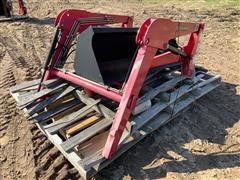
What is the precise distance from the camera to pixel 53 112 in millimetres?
3855

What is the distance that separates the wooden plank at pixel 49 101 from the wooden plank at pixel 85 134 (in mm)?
750

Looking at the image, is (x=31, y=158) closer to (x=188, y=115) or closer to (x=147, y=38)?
(x=147, y=38)

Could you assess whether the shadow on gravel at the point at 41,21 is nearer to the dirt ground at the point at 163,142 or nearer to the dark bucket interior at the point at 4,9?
the dark bucket interior at the point at 4,9

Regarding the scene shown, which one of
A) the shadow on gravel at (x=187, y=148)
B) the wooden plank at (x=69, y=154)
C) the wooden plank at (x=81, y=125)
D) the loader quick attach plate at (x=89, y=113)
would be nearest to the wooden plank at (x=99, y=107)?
the loader quick attach plate at (x=89, y=113)

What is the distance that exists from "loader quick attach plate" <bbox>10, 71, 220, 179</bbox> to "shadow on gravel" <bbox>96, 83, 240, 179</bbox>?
171 millimetres

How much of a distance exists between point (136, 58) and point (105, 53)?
4.43 feet

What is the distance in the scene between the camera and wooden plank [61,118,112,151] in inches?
124

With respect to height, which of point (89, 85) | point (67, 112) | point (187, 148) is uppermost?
point (89, 85)

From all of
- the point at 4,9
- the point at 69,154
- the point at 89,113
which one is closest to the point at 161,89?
the point at 89,113

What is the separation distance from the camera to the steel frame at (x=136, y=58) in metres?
3.08

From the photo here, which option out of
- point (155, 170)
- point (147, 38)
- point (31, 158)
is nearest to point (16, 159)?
point (31, 158)

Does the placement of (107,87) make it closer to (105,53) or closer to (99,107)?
(99,107)

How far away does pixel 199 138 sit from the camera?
379cm

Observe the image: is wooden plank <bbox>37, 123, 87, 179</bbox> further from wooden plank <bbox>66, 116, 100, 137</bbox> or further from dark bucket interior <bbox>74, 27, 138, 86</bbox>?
dark bucket interior <bbox>74, 27, 138, 86</bbox>
